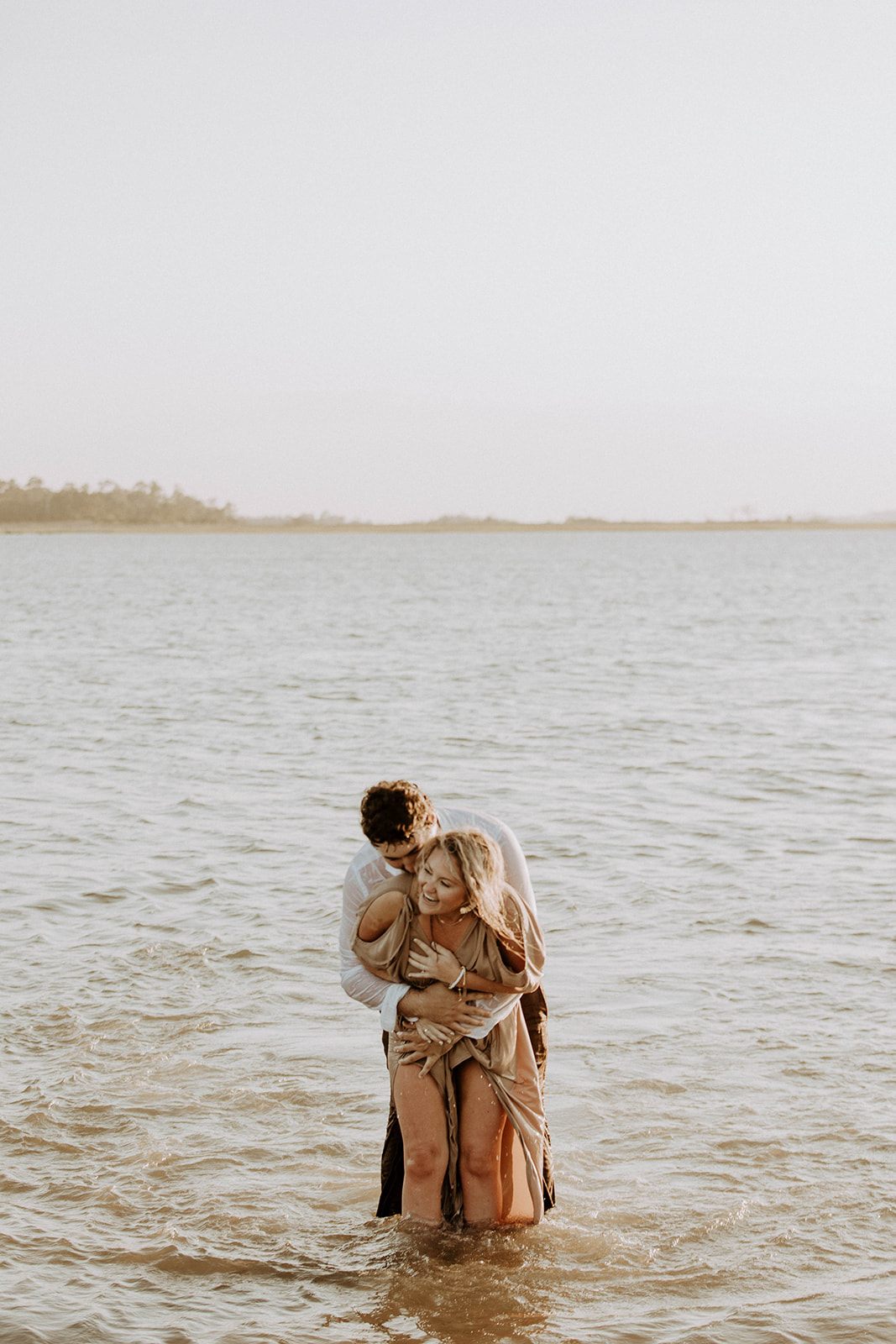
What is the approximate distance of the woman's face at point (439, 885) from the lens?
456cm

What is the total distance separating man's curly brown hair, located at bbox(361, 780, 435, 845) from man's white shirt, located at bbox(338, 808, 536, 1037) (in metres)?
0.29

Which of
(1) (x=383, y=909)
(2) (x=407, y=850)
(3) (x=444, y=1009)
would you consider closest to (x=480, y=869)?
(2) (x=407, y=850)

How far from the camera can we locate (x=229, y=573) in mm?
102938

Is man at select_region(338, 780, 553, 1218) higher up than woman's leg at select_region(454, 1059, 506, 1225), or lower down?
higher up

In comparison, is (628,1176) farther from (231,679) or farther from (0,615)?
(0,615)

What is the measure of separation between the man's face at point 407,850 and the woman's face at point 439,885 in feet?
0.22

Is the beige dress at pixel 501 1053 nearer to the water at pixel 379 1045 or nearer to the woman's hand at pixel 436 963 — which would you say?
the woman's hand at pixel 436 963

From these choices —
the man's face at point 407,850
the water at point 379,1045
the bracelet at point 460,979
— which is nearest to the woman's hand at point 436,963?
the bracelet at point 460,979

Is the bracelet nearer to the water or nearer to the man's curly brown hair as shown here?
the man's curly brown hair

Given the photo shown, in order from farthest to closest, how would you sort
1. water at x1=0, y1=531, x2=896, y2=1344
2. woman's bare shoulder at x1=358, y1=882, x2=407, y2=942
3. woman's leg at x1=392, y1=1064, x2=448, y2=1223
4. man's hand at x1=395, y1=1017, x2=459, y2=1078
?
water at x1=0, y1=531, x2=896, y2=1344 → woman's leg at x1=392, y1=1064, x2=448, y2=1223 → man's hand at x1=395, y1=1017, x2=459, y2=1078 → woman's bare shoulder at x1=358, y1=882, x2=407, y2=942

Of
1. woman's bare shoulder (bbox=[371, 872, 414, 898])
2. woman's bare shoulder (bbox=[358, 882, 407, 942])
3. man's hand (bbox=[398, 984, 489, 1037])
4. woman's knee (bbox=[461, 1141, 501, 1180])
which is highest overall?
woman's bare shoulder (bbox=[371, 872, 414, 898])

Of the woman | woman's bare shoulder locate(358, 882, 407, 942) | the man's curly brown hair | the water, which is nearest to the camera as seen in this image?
the man's curly brown hair

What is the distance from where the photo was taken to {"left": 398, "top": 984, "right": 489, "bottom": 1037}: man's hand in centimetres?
483

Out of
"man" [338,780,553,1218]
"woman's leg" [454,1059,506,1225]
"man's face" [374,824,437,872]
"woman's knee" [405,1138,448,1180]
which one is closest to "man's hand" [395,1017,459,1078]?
"man" [338,780,553,1218]
